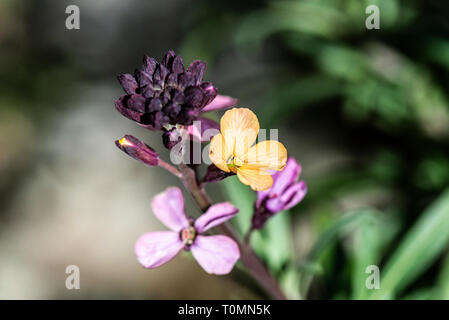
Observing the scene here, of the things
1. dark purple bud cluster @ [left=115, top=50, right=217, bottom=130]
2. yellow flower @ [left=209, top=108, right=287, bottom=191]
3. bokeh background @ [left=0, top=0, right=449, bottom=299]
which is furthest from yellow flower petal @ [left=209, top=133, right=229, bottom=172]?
bokeh background @ [left=0, top=0, right=449, bottom=299]

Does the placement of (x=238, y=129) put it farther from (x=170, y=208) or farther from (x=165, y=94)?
(x=170, y=208)

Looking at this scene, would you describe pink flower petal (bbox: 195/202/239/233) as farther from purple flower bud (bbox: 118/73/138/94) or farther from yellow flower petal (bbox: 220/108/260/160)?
purple flower bud (bbox: 118/73/138/94)

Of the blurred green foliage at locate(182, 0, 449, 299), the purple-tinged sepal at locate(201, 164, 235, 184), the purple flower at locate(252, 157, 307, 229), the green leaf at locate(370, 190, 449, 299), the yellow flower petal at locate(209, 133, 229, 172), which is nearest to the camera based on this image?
the yellow flower petal at locate(209, 133, 229, 172)

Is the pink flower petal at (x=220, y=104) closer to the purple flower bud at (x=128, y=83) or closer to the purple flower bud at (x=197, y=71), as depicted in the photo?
the purple flower bud at (x=197, y=71)

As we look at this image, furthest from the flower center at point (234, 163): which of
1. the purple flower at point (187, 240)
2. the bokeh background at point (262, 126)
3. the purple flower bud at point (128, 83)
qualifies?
the bokeh background at point (262, 126)

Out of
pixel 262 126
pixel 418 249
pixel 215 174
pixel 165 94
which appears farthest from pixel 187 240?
pixel 262 126

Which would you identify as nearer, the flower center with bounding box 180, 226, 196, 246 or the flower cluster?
the flower cluster
